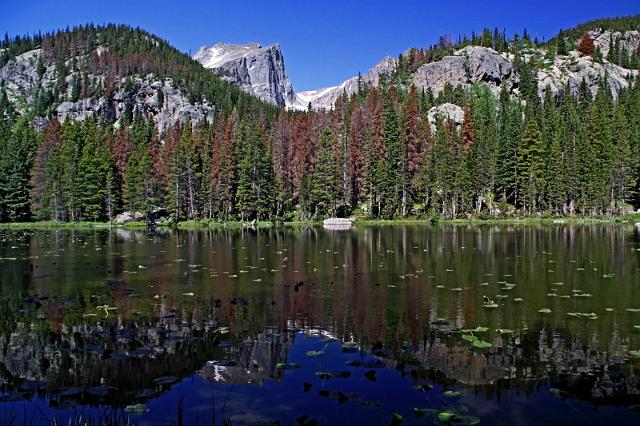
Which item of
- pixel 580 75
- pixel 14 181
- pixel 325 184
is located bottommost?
pixel 325 184

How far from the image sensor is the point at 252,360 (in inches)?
528

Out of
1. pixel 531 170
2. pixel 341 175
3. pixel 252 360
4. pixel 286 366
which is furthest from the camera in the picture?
pixel 341 175

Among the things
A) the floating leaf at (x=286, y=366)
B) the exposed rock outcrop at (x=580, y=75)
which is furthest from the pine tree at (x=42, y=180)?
the exposed rock outcrop at (x=580, y=75)

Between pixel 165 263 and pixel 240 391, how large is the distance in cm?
2508

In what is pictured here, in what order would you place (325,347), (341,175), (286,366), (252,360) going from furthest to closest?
(341,175) → (325,347) → (252,360) → (286,366)

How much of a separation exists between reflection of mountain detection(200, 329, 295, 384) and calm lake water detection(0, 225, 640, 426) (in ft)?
0.19

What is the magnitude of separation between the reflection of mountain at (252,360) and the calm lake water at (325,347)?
0.06m

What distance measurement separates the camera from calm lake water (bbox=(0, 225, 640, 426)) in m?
10.2

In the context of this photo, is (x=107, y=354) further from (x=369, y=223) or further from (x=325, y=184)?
(x=325, y=184)

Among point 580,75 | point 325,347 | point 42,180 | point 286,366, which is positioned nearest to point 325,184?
point 42,180

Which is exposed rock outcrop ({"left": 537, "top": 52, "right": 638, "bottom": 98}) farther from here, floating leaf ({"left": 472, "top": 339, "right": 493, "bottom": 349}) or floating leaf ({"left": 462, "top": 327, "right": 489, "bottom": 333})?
floating leaf ({"left": 472, "top": 339, "right": 493, "bottom": 349})

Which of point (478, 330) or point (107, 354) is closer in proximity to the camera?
point (107, 354)

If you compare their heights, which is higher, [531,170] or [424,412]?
[531,170]

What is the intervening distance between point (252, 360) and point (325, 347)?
2.23m
